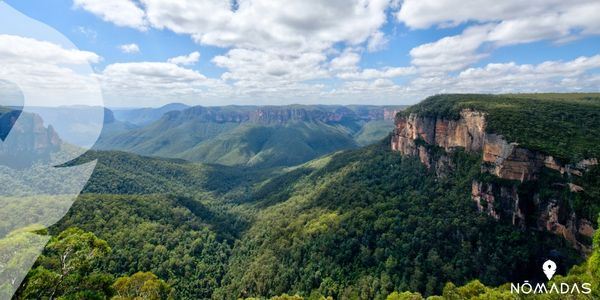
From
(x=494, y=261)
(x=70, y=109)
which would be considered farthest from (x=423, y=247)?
(x=70, y=109)

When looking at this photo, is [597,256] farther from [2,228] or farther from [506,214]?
[2,228]

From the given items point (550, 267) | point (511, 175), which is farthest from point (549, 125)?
point (550, 267)

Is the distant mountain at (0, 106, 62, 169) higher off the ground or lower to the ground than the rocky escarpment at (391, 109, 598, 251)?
higher

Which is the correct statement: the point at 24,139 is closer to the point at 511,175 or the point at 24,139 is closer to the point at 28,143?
the point at 28,143

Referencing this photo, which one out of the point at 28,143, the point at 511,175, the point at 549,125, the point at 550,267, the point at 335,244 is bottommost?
the point at 335,244

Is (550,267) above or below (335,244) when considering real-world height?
above

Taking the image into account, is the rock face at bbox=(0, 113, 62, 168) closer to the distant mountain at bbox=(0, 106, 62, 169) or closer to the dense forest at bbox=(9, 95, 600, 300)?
the distant mountain at bbox=(0, 106, 62, 169)

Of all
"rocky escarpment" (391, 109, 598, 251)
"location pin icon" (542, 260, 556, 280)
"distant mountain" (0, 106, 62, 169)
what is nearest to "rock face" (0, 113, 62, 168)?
"distant mountain" (0, 106, 62, 169)
